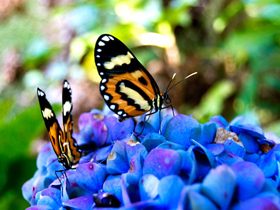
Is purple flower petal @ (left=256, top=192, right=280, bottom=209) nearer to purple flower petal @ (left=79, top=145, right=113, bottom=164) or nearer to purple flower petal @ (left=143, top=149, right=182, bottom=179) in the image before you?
purple flower petal @ (left=143, top=149, right=182, bottom=179)

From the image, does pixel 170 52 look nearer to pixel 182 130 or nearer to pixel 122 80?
pixel 122 80

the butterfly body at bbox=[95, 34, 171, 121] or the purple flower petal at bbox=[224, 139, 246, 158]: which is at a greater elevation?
the butterfly body at bbox=[95, 34, 171, 121]

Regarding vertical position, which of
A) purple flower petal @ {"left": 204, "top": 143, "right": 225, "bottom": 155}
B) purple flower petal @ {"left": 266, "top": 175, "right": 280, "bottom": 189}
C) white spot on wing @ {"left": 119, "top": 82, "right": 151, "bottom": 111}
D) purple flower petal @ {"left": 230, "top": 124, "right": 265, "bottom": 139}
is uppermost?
white spot on wing @ {"left": 119, "top": 82, "right": 151, "bottom": 111}

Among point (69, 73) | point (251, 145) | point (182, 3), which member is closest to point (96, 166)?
point (251, 145)

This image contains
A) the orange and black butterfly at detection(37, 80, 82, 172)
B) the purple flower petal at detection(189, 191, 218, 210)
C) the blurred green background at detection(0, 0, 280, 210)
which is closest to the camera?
the purple flower petal at detection(189, 191, 218, 210)

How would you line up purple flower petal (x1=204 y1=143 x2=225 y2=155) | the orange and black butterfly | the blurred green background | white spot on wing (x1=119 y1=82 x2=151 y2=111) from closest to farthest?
purple flower petal (x1=204 y1=143 x2=225 y2=155), the orange and black butterfly, white spot on wing (x1=119 y1=82 x2=151 y2=111), the blurred green background

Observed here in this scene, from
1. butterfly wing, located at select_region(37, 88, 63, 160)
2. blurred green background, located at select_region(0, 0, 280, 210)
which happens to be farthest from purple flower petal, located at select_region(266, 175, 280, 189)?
blurred green background, located at select_region(0, 0, 280, 210)

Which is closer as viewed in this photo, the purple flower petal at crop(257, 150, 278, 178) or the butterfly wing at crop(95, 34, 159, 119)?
the purple flower petal at crop(257, 150, 278, 178)

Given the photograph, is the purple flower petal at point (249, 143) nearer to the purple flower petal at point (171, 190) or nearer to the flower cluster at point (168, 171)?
the flower cluster at point (168, 171)
